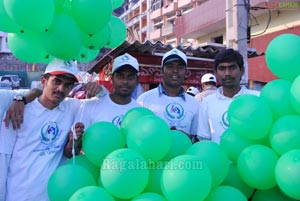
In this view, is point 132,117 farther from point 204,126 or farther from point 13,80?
point 13,80

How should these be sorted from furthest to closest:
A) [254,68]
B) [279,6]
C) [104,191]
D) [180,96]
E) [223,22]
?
[223,22]
[254,68]
[279,6]
[180,96]
[104,191]

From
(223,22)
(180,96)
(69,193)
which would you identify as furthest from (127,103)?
(223,22)

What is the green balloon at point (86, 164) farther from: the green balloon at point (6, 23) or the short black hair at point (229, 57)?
the short black hair at point (229, 57)

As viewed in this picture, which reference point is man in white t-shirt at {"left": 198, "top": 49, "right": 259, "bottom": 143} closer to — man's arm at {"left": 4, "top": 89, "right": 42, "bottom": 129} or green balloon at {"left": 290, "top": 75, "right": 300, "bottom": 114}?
green balloon at {"left": 290, "top": 75, "right": 300, "bottom": 114}

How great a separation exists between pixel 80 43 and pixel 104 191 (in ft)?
3.39

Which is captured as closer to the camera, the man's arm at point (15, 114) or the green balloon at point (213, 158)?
the green balloon at point (213, 158)

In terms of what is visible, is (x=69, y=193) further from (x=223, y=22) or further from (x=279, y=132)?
(x=223, y=22)

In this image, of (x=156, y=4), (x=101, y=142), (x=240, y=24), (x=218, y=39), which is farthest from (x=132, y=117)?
(x=156, y=4)

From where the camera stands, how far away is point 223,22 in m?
14.9

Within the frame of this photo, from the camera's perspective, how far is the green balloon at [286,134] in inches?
80.0

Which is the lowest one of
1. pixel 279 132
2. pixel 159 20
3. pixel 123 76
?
pixel 279 132

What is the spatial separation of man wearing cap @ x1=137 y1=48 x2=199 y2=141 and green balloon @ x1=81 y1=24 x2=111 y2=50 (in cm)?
58

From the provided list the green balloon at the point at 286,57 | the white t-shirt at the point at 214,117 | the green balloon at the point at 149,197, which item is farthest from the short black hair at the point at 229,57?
the green balloon at the point at 149,197

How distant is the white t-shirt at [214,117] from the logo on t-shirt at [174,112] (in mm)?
169
